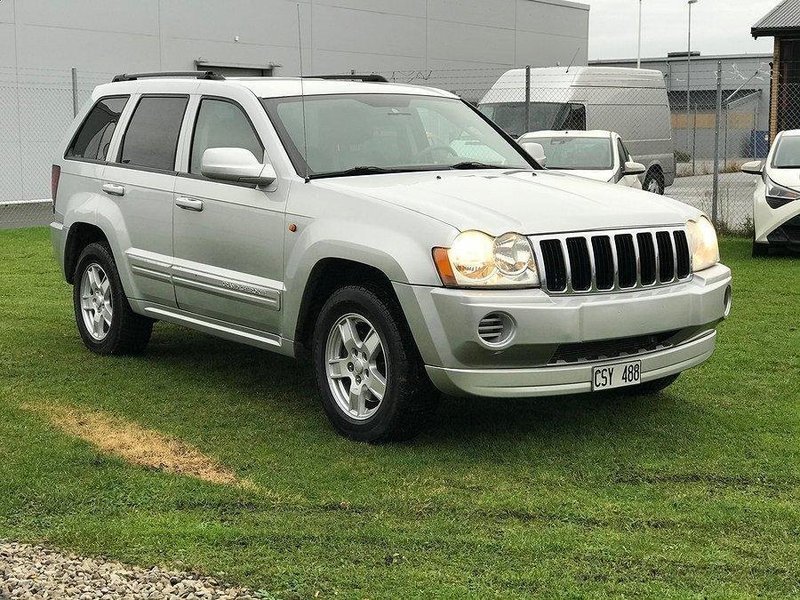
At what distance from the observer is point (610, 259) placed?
558 cm

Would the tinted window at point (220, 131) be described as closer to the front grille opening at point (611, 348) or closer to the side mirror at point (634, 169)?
the front grille opening at point (611, 348)

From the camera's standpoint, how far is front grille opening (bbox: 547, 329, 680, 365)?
5523 millimetres

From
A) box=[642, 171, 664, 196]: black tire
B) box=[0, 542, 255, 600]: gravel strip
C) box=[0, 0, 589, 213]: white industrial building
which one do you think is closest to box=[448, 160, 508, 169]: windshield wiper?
box=[0, 542, 255, 600]: gravel strip

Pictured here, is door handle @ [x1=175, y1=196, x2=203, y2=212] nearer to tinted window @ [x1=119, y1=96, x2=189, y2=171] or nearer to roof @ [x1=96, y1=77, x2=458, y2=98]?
tinted window @ [x1=119, y1=96, x2=189, y2=171]

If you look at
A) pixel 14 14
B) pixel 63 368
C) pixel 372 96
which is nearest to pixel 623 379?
pixel 372 96

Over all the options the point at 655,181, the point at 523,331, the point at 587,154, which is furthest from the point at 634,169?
the point at 523,331

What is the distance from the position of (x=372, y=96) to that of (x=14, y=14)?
66.3 ft

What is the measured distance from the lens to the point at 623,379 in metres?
5.68

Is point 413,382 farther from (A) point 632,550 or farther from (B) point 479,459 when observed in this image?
(A) point 632,550

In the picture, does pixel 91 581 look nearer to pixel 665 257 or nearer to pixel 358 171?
pixel 358 171

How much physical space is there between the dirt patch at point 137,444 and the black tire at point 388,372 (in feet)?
2.53

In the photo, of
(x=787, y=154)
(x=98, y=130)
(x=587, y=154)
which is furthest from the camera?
(x=587, y=154)

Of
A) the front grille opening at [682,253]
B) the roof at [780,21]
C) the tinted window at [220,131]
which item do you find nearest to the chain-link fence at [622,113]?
the roof at [780,21]

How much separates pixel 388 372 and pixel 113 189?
2.91 meters
